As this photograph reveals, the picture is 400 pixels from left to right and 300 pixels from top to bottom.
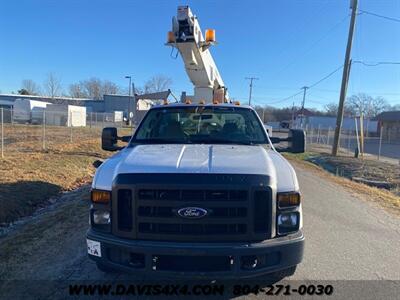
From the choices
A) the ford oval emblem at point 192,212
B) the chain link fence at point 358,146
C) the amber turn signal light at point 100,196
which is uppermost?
the amber turn signal light at point 100,196

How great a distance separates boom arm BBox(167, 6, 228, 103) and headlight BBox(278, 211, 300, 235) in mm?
7863

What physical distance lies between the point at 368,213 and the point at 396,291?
3916 mm

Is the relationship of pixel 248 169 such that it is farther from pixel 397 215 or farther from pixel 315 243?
pixel 397 215

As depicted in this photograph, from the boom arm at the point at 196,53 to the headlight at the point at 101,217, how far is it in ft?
25.5

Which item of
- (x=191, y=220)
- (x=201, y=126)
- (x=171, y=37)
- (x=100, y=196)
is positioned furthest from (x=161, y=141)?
(x=171, y=37)

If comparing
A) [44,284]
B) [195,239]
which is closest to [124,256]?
[195,239]

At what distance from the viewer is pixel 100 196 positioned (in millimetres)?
3445

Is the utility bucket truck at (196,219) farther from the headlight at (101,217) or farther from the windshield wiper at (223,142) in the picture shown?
the windshield wiper at (223,142)

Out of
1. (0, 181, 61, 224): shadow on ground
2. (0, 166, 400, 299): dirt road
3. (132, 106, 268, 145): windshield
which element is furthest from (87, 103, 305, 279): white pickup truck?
(0, 181, 61, 224): shadow on ground

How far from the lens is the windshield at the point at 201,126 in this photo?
15.9ft

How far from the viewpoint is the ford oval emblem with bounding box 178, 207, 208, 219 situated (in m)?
3.21

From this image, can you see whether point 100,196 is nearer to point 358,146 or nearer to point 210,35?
point 210,35

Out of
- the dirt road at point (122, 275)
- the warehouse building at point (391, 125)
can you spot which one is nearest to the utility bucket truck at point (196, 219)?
the dirt road at point (122, 275)

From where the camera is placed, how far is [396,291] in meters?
4.04
